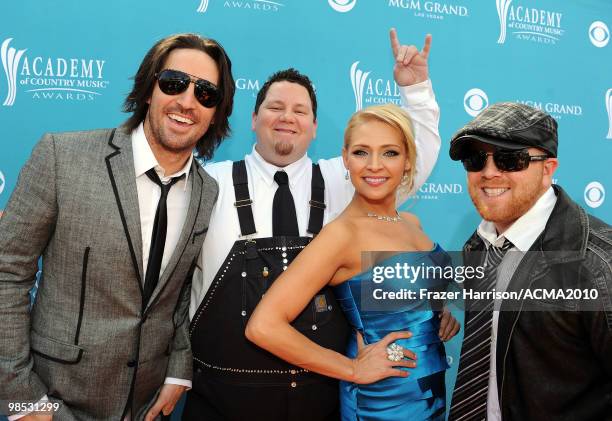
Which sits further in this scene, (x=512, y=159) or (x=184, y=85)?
(x=184, y=85)

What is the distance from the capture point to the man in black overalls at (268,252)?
1979 mm

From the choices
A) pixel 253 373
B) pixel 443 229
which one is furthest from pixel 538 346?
pixel 443 229

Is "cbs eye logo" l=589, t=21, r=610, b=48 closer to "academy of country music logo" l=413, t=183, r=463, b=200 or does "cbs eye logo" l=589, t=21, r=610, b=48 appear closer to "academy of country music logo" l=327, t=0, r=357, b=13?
"academy of country music logo" l=413, t=183, r=463, b=200

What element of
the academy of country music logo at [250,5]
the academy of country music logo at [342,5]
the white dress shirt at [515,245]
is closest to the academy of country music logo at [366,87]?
the academy of country music logo at [342,5]

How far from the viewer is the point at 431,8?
3391 mm

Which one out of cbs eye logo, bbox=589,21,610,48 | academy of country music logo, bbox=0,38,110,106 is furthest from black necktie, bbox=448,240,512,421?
cbs eye logo, bbox=589,21,610,48

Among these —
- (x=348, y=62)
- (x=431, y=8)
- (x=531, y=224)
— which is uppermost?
(x=431, y=8)

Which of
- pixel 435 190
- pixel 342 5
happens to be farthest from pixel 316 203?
pixel 342 5

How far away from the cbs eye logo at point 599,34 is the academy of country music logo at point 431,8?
42.2 inches

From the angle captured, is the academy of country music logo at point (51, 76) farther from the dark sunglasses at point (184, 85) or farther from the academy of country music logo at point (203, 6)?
the dark sunglasses at point (184, 85)

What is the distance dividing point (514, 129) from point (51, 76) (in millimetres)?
2455

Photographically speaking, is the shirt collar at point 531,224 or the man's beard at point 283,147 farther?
the man's beard at point 283,147

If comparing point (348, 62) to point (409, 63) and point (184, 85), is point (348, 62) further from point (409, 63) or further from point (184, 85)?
point (184, 85)

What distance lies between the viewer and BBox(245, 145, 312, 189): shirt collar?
2268 millimetres
